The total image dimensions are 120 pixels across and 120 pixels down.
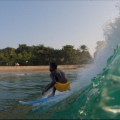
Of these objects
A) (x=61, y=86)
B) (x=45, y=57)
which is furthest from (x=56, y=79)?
(x=45, y=57)

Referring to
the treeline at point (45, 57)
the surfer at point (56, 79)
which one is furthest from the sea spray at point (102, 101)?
the treeline at point (45, 57)

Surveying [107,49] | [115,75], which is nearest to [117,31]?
[107,49]

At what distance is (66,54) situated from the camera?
67.7 m

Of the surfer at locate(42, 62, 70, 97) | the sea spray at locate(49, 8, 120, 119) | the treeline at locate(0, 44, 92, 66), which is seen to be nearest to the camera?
the sea spray at locate(49, 8, 120, 119)

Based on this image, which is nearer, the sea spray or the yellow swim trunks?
the sea spray

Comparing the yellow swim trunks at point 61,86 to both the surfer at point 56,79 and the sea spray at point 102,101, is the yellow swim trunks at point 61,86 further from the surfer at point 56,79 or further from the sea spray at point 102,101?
the sea spray at point 102,101

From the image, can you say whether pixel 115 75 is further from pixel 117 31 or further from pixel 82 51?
pixel 82 51

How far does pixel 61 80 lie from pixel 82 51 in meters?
70.1

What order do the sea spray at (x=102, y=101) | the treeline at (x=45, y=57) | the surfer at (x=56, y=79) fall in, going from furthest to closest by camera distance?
the treeline at (x=45, y=57)
the surfer at (x=56, y=79)
the sea spray at (x=102, y=101)

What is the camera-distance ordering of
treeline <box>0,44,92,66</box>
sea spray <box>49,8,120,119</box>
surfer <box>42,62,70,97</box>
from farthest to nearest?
treeline <box>0,44,92,66</box>, surfer <box>42,62,70,97</box>, sea spray <box>49,8,120,119</box>

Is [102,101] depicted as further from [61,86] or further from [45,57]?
[45,57]

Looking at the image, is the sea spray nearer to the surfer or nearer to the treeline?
the surfer

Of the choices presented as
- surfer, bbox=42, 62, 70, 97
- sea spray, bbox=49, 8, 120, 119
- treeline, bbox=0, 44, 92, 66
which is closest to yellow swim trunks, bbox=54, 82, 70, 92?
surfer, bbox=42, 62, 70, 97

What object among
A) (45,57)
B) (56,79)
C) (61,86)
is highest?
(56,79)
